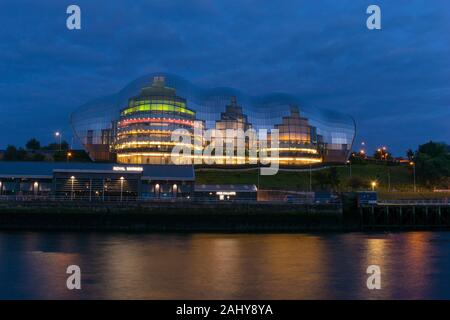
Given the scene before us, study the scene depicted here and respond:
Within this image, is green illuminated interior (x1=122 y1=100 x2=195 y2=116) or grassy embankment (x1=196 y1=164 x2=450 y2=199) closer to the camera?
grassy embankment (x1=196 y1=164 x2=450 y2=199)

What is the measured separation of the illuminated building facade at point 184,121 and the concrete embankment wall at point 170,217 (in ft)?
191

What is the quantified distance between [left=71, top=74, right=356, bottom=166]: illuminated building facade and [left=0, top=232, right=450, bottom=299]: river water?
6571 centimetres

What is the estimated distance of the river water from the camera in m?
27.9

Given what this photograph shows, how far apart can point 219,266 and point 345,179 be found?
80.6 metres

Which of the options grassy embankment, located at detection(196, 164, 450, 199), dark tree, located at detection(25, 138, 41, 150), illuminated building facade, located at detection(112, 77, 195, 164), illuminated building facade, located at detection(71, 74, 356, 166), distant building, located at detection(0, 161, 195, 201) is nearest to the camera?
distant building, located at detection(0, 161, 195, 201)

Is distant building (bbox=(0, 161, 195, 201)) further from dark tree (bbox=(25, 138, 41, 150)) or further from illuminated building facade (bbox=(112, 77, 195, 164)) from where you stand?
dark tree (bbox=(25, 138, 41, 150))

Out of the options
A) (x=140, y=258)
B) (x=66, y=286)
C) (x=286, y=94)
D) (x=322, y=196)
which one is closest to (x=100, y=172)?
(x=322, y=196)

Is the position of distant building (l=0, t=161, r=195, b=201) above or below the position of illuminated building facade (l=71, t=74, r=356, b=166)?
below

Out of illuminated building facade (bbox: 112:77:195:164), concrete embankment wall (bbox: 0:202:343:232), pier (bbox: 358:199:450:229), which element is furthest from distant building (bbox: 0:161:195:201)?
illuminated building facade (bbox: 112:77:195:164)

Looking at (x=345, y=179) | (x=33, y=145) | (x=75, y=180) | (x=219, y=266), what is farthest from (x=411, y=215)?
(x=33, y=145)

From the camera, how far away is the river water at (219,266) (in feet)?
91.5

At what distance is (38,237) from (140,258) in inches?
664

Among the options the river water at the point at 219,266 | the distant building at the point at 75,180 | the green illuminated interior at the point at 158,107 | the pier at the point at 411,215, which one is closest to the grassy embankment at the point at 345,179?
the green illuminated interior at the point at 158,107

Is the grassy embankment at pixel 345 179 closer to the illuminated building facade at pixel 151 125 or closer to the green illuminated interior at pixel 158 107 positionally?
the illuminated building facade at pixel 151 125
